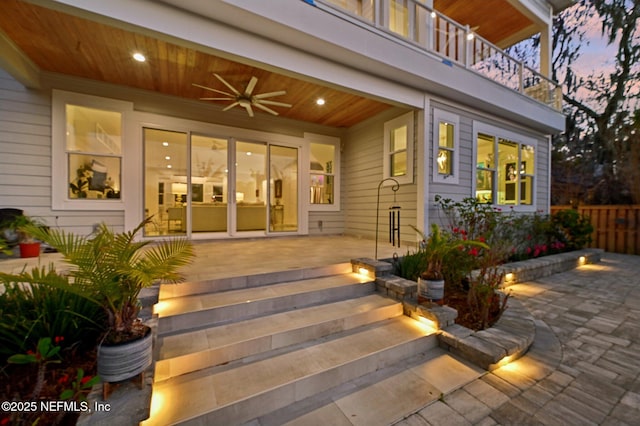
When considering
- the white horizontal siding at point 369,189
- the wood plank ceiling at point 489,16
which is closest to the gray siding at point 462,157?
the white horizontal siding at point 369,189

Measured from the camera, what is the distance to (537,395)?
1798mm

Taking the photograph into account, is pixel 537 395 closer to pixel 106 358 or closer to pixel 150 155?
pixel 106 358

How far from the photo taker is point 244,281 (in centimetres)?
282

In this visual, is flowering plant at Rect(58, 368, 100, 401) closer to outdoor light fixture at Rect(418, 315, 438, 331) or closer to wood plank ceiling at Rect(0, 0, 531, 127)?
outdoor light fixture at Rect(418, 315, 438, 331)

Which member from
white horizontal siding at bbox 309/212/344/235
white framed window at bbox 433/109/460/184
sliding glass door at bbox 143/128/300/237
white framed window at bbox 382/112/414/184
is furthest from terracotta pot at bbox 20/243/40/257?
white framed window at bbox 433/109/460/184

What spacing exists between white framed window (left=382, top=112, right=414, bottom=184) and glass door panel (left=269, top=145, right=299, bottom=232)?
232 cm

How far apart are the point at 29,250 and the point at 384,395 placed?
5013 millimetres

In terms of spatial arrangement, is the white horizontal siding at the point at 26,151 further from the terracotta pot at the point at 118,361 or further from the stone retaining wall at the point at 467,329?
the stone retaining wall at the point at 467,329

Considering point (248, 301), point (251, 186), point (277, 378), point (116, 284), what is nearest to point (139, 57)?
point (116, 284)

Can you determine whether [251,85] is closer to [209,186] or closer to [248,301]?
[248,301]

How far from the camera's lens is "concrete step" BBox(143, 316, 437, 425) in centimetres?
150

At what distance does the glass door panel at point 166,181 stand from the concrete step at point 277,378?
18.8 feet

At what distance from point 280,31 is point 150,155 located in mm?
5830

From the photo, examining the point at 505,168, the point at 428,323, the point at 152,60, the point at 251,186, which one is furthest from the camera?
the point at 251,186
